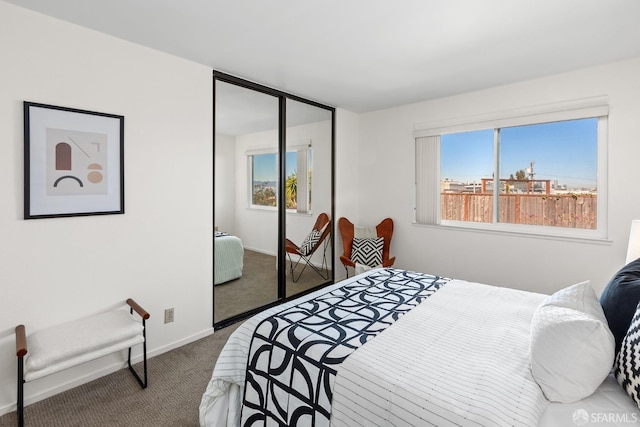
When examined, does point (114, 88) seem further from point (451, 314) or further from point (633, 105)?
point (633, 105)

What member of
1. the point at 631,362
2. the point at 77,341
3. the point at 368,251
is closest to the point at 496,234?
the point at 368,251

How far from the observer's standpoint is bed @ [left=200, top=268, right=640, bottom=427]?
44.9 inches

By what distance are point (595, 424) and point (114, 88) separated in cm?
319

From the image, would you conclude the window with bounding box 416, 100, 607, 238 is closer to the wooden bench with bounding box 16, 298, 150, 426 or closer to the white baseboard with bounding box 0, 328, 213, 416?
the white baseboard with bounding box 0, 328, 213, 416

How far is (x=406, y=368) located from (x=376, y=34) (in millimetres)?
2177

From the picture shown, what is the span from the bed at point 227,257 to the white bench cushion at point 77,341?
38.5 inches

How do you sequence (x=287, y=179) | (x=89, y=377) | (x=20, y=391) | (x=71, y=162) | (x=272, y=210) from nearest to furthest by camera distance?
(x=20, y=391)
(x=71, y=162)
(x=89, y=377)
(x=272, y=210)
(x=287, y=179)

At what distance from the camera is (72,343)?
192 cm

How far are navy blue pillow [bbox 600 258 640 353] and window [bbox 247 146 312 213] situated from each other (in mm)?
2894

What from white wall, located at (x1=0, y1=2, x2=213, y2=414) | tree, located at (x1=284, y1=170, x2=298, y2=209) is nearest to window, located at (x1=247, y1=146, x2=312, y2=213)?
tree, located at (x1=284, y1=170, x2=298, y2=209)

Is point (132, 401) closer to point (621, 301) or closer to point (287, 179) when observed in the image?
point (287, 179)

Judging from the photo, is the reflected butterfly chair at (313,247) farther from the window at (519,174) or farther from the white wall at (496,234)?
the window at (519,174)

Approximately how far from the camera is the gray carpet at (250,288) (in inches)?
128

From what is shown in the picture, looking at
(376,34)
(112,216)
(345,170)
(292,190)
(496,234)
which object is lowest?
(496,234)
